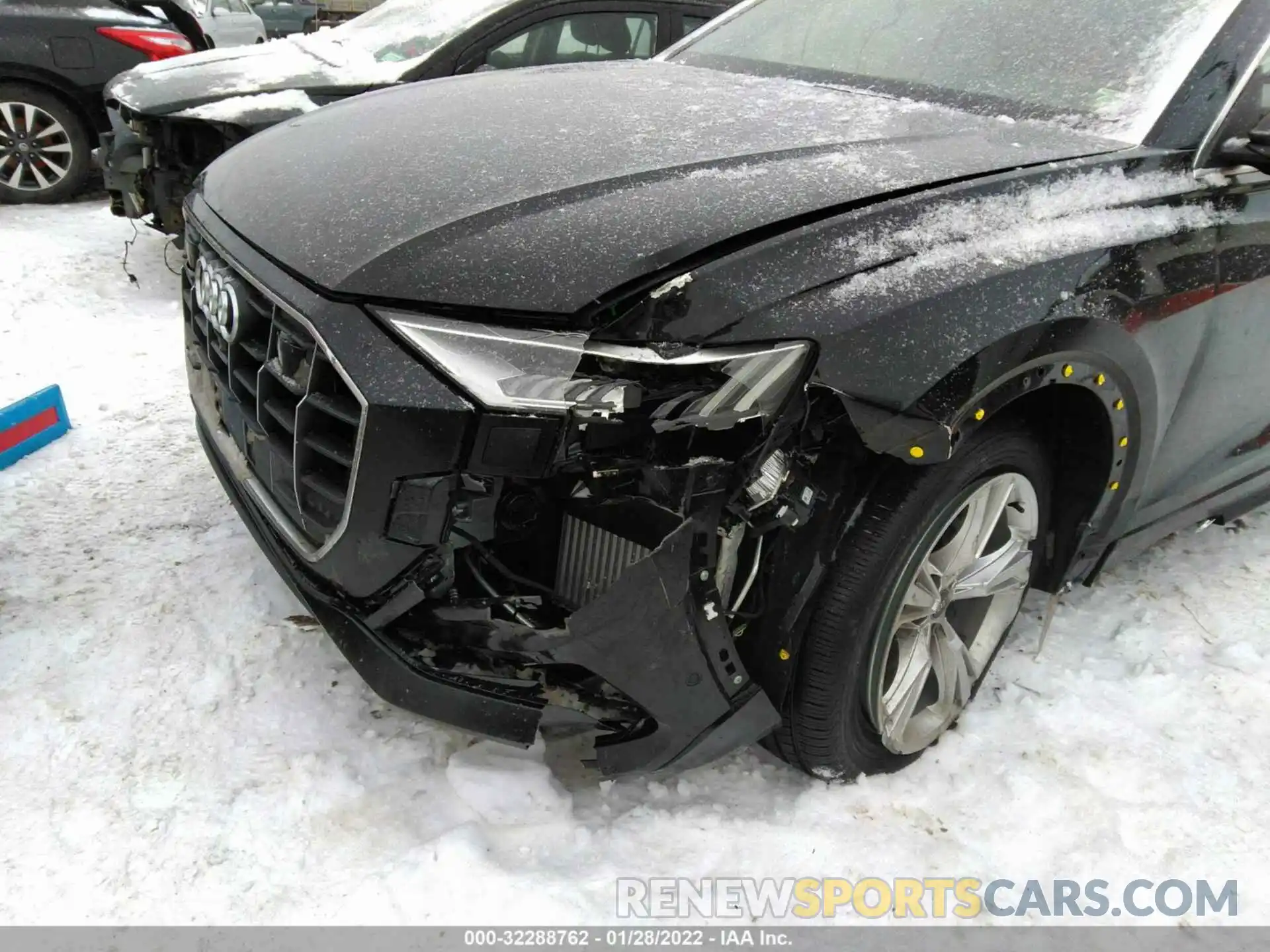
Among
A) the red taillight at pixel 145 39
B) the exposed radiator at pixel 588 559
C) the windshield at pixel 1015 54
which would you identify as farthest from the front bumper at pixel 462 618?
the red taillight at pixel 145 39

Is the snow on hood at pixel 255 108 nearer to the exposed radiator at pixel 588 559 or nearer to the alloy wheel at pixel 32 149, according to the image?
the alloy wheel at pixel 32 149

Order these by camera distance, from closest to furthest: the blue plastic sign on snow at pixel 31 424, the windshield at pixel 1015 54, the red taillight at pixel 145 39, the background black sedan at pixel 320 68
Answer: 1. the windshield at pixel 1015 54
2. the blue plastic sign on snow at pixel 31 424
3. the background black sedan at pixel 320 68
4. the red taillight at pixel 145 39

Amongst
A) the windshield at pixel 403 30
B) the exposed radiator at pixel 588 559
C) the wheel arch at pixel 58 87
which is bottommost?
the wheel arch at pixel 58 87

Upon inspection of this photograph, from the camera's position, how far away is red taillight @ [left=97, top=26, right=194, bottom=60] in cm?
585

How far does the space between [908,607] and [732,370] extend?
776mm

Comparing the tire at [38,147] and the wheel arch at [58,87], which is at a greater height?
the wheel arch at [58,87]

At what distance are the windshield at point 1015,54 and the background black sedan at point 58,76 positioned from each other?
15.9ft

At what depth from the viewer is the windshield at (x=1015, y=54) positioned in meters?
2.14

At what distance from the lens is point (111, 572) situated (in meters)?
2.65

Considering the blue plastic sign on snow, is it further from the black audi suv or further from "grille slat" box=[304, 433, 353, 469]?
"grille slat" box=[304, 433, 353, 469]

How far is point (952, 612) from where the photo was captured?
7.13ft

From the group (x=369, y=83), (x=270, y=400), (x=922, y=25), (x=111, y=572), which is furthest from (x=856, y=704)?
(x=369, y=83)

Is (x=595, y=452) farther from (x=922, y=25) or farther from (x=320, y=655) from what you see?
(x=922, y=25)

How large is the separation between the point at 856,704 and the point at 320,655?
1.36 meters
